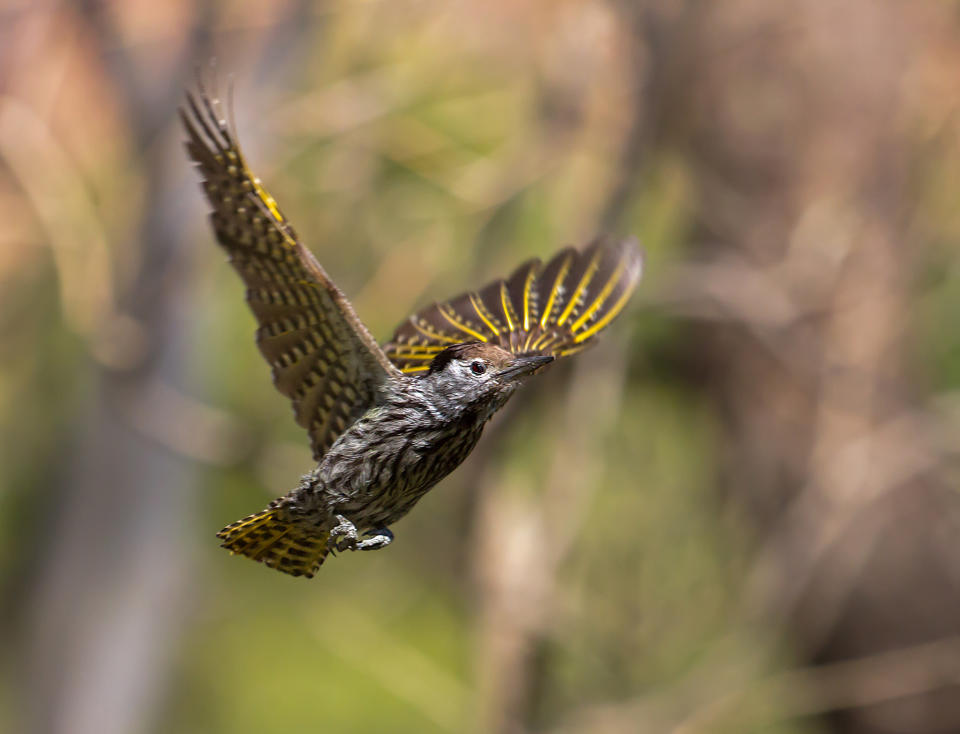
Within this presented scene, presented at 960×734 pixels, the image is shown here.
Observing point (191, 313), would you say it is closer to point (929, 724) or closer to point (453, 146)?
point (453, 146)

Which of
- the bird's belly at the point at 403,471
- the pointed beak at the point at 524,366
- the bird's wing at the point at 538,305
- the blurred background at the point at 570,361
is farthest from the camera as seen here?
the blurred background at the point at 570,361

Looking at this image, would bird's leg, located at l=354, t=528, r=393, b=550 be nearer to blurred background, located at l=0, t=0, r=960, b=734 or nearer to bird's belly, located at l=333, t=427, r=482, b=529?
bird's belly, located at l=333, t=427, r=482, b=529

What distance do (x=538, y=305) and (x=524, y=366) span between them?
0.93 metres

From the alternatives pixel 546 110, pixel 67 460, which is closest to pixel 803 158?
pixel 546 110

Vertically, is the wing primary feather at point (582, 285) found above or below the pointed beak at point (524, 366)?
above

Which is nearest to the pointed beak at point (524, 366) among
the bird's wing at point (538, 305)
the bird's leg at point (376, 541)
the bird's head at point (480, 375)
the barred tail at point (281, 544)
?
the bird's head at point (480, 375)

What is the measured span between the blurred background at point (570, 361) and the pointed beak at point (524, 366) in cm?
Answer: 342

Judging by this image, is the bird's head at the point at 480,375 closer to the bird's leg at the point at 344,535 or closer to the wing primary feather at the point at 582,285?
the bird's leg at the point at 344,535

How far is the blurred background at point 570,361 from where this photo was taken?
6926 mm

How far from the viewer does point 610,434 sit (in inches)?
300

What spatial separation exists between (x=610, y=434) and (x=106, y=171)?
4.39 m

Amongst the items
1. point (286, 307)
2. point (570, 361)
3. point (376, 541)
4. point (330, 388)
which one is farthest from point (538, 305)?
point (570, 361)

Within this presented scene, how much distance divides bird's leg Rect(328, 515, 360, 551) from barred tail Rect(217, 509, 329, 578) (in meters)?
0.15

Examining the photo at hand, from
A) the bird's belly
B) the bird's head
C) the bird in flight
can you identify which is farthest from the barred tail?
the bird's head
